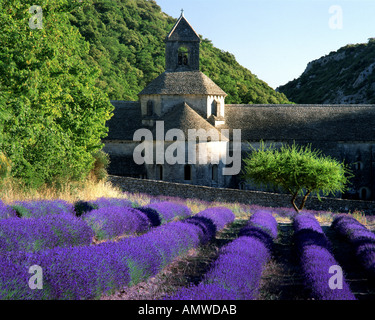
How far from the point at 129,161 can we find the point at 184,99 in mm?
7159

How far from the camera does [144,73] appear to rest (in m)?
68.3

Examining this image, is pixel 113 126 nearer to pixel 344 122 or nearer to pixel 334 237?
pixel 344 122

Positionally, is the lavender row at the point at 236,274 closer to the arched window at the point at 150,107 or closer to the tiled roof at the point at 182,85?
the tiled roof at the point at 182,85

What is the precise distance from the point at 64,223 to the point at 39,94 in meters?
8.39

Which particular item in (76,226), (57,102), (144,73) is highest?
(144,73)

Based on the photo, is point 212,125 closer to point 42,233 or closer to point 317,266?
point 42,233

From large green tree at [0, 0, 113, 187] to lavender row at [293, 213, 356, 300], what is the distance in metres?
9.56

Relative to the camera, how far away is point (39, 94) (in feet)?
55.3

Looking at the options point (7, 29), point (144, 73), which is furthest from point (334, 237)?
point (144, 73)

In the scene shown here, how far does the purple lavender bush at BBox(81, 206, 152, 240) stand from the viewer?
11547 mm

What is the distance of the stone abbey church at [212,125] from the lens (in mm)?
33062

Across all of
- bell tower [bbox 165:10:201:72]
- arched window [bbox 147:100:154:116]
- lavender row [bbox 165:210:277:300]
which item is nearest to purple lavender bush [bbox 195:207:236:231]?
lavender row [bbox 165:210:277:300]
